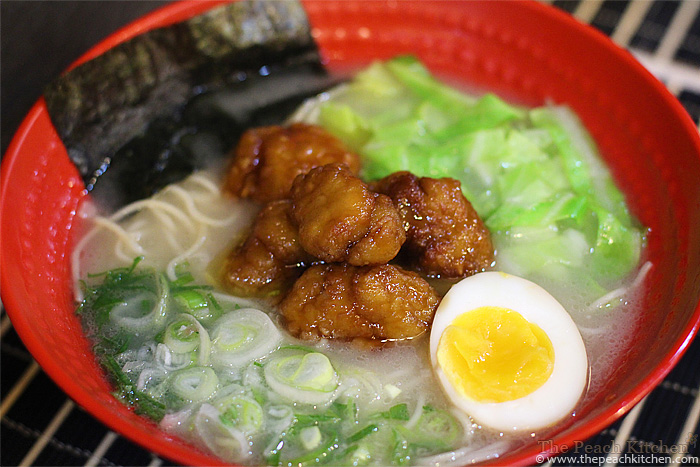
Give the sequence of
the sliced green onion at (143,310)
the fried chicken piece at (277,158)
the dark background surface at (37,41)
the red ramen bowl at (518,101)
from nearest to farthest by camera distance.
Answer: the red ramen bowl at (518,101)
the sliced green onion at (143,310)
the fried chicken piece at (277,158)
the dark background surface at (37,41)

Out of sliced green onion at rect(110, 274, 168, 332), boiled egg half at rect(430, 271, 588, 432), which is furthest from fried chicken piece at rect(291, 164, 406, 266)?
sliced green onion at rect(110, 274, 168, 332)

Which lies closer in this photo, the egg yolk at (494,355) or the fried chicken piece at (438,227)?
the egg yolk at (494,355)

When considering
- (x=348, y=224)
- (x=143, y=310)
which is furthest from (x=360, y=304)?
(x=143, y=310)

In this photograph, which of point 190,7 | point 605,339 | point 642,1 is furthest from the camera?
point 642,1

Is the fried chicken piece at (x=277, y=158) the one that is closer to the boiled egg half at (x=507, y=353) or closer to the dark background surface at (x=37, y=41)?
the boiled egg half at (x=507, y=353)

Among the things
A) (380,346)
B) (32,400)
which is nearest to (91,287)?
(32,400)

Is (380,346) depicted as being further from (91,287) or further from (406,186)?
(91,287)

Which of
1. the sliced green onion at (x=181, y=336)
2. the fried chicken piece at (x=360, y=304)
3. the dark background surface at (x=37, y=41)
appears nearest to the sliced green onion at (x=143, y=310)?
the sliced green onion at (x=181, y=336)
